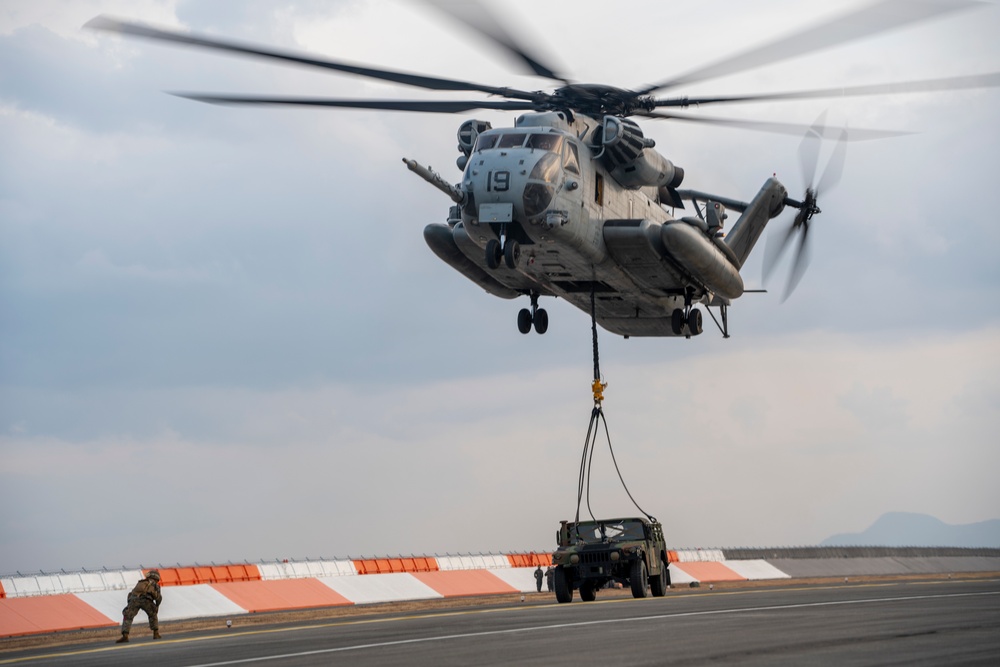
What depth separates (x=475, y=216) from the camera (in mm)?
24578

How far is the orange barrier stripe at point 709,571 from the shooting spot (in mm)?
42656

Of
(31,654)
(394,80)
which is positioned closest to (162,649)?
(31,654)

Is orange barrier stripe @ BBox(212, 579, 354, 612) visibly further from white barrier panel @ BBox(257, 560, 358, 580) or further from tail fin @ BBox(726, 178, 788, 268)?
tail fin @ BBox(726, 178, 788, 268)

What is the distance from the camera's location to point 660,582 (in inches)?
988

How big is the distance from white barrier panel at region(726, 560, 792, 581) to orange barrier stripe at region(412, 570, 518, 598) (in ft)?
37.7

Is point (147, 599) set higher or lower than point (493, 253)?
lower

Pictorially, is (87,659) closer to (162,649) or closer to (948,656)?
(162,649)

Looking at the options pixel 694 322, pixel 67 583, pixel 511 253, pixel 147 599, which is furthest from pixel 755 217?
pixel 67 583

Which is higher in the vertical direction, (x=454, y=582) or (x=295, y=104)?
(x=295, y=104)

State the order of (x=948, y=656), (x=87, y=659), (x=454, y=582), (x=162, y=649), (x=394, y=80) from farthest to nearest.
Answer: (x=454, y=582) → (x=394, y=80) → (x=162, y=649) → (x=87, y=659) → (x=948, y=656)

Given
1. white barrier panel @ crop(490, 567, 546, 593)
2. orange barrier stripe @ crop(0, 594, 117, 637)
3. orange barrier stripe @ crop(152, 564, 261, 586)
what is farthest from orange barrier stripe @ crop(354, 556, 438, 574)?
orange barrier stripe @ crop(0, 594, 117, 637)

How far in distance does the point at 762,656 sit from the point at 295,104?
15.1 meters

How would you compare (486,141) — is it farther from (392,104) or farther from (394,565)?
(394,565)

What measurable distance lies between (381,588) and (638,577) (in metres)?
12.0
